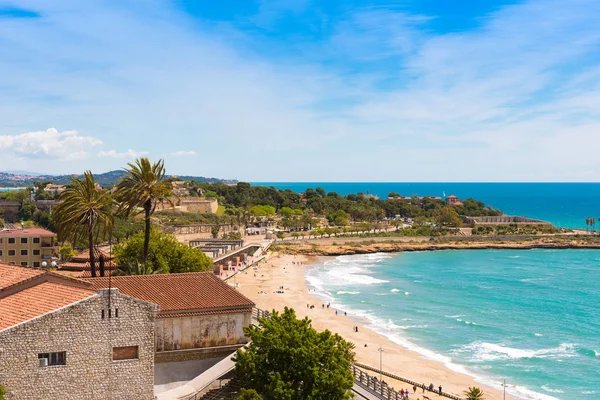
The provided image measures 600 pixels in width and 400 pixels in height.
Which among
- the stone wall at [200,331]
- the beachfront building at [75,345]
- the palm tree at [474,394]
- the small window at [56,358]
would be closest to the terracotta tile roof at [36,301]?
the beachfront building at [75,345]

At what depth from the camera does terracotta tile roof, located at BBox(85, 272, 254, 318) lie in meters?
25.3

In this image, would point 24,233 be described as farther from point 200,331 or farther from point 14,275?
point 200,331

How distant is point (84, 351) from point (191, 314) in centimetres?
684

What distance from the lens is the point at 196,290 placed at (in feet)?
87.3

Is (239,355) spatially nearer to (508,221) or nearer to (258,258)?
(258,258)

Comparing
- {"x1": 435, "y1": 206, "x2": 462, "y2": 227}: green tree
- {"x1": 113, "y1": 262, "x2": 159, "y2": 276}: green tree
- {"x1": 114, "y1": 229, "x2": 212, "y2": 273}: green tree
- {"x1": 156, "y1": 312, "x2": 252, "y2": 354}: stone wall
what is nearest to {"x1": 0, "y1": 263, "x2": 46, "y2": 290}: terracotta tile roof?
{"x1": 156, "y1": 312, "x2": 252, "y2": 354}: stone wall

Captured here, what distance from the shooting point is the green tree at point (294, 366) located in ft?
67.2

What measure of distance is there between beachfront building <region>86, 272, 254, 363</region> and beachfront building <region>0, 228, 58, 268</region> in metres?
44.7

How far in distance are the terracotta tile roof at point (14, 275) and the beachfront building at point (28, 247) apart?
4492 cm

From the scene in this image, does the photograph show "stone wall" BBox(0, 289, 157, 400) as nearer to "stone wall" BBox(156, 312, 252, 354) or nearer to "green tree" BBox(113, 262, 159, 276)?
"stone wall" BBox(156, 312, 252, 354)

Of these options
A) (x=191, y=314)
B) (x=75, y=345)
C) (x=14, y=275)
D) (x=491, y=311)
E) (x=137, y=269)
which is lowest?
(x=491, y=311)

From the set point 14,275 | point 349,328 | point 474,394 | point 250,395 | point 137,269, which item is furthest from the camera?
point 349,328

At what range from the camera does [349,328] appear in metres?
52.0

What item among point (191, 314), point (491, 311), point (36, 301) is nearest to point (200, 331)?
point (191, 314)
